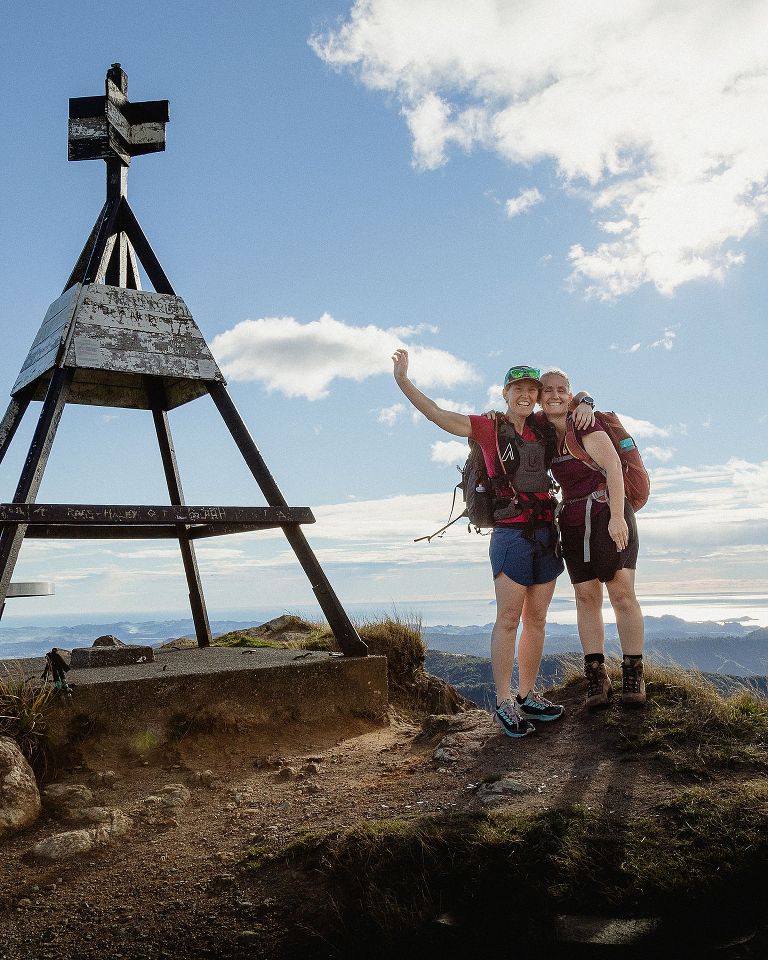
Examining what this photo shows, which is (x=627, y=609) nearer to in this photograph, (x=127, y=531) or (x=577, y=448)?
(x=577, y=448)

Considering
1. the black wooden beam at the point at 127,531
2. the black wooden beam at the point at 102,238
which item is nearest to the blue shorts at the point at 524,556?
the black wooden beam at the point at 127,531

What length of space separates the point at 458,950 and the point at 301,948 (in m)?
0.74

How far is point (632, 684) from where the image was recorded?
224 inches

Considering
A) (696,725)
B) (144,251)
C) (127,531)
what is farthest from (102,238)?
(696,725)

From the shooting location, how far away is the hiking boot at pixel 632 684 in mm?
5652

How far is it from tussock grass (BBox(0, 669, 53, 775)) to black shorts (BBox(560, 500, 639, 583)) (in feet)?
13.2

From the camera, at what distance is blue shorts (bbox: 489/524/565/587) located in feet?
18.1

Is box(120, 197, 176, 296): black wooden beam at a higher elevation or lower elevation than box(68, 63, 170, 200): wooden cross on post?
lower

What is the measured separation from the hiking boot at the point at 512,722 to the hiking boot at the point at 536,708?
0.06 metres

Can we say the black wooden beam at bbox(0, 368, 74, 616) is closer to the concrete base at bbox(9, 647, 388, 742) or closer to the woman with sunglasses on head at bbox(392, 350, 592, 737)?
the concrete base at bbox(9, 647, 388, 742)

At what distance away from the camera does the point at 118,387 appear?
8930 mm

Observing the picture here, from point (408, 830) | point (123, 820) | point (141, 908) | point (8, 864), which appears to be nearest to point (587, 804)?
point (408, 830)

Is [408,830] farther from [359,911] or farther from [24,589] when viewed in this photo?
[24,589]

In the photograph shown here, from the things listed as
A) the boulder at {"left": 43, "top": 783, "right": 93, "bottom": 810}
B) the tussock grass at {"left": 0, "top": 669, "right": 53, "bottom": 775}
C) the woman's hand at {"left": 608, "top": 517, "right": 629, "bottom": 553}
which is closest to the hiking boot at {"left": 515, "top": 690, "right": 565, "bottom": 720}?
the woman's hand at {"left": 608, "top": 517, "right": 629, "bottom": 553}
